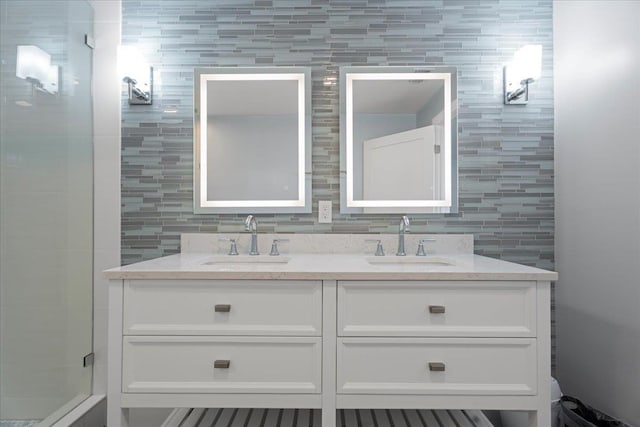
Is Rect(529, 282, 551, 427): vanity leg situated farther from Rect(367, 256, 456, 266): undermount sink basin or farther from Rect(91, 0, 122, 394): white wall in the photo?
Rect(91, 0, 122, 394): white wall

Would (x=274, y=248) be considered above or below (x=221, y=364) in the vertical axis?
above

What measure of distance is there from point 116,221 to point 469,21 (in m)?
2.02

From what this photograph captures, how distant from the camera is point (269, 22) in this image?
1.71 metres

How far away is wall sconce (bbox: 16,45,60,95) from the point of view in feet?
4.46

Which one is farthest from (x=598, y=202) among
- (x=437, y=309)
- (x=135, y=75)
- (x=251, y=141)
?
(x=135, y=75)

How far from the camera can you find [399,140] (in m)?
1.68

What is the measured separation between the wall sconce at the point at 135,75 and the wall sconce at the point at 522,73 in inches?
69.3

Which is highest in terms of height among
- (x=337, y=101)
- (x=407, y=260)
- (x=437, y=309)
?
(x=337, y=101)

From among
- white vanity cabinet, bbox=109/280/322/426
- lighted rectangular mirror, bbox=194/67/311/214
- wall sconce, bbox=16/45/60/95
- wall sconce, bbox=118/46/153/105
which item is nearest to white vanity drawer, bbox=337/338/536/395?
white vanity cabinet, bbox=109/280/322/426

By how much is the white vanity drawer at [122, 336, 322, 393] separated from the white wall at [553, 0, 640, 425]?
47.7 inches

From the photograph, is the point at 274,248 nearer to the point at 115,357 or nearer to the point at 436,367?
the point at 115,357

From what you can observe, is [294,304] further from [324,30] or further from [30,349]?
[324,30]

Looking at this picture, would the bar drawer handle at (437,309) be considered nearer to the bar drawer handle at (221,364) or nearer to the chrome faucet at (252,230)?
the bar drawer handle at (221,364)

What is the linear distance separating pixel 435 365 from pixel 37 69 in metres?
1.92
